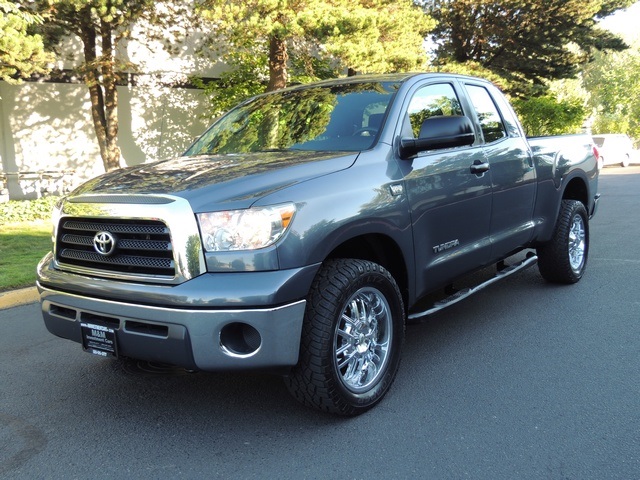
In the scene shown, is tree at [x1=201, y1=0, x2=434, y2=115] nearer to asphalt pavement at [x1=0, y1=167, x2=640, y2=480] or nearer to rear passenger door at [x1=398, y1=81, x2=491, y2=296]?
rear passenger door at [x1=398, y1=81, x2=491, y2=296]

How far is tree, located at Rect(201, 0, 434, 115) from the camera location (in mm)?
12109

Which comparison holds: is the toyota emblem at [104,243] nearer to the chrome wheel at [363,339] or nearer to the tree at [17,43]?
the chrome wheel at [363,339]

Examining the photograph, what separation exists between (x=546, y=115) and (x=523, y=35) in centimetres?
326

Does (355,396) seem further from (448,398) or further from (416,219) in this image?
(416,219)

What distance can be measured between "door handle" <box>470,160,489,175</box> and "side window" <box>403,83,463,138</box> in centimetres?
45

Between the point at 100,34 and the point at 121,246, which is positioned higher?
the point at 100,34

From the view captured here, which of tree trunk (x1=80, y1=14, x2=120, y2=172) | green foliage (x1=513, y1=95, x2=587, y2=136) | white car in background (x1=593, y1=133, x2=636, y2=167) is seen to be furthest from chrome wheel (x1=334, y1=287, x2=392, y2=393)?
white car in background (x1=593, y1=133, x2=636, y2=167)

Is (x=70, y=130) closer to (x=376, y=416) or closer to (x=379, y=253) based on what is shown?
(x=379, y=253)

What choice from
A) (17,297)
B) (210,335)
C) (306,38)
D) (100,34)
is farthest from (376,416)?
(100,34)

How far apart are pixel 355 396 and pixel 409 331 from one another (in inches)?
68.3

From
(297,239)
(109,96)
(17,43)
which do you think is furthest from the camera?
(109,96)

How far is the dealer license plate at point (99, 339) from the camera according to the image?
3.02 meters

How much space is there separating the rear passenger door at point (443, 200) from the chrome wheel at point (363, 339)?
45 cm

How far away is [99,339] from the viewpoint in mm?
3066
